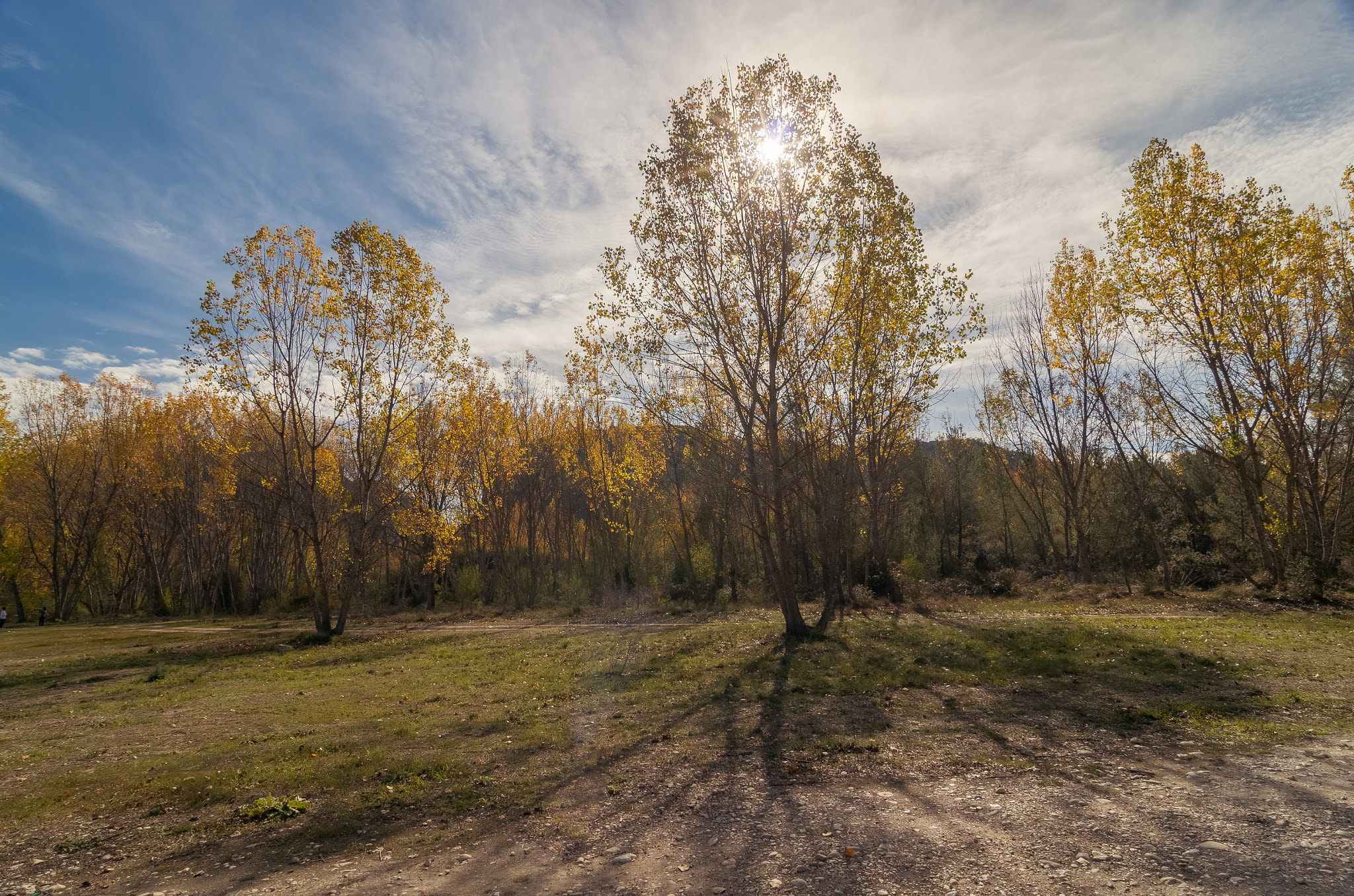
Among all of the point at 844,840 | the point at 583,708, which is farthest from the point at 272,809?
the point at 844,840

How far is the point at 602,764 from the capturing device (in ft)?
24.3

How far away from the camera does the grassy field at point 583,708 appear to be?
267 inches

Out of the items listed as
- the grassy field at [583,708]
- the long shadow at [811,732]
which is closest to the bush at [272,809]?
the grassy field at [583,708]

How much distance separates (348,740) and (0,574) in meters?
50.1

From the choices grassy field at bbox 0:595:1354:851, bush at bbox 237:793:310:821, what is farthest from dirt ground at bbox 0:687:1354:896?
grassy field at bbox 0:595:1354:851

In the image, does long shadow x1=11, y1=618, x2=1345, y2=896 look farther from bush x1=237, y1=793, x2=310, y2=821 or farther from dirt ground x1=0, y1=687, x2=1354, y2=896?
bush x1=237, y1=793, x2=310, y2=821

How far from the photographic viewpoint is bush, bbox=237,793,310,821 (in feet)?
20.0

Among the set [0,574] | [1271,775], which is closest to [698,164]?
[1271,775]

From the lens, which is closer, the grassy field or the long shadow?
the long shadow

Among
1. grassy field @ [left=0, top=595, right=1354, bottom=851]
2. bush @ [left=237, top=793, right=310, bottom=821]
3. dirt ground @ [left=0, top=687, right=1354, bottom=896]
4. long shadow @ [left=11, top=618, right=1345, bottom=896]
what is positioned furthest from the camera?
grassy field @ [left=0, top=595, right=1354, bottom=851]

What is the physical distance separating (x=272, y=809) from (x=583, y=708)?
458 cm

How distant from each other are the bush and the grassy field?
121 millimetres

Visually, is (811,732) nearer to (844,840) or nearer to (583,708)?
(844,840)

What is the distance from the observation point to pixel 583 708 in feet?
33.0
